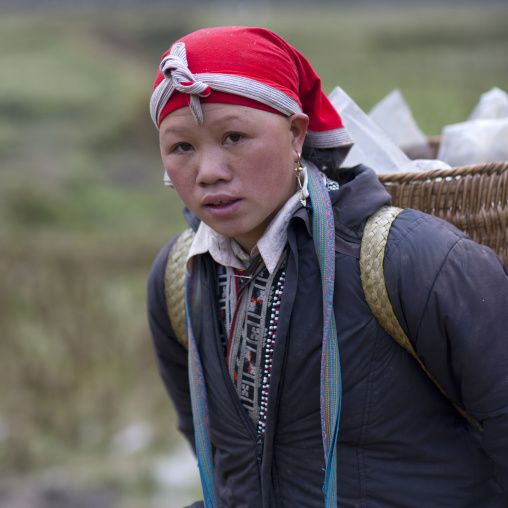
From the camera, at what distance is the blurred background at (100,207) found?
4.39 meters

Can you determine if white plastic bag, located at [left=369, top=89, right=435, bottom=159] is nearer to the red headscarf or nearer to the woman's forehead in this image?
the red headscarf

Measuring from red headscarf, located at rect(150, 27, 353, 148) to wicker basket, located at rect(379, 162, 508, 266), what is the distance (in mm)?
410

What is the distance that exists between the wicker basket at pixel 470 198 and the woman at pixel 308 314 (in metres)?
0.20

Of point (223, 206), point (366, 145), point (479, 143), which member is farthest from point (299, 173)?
point (479, 143)

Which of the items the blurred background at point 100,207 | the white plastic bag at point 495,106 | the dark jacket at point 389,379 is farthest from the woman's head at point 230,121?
the blurred background at point 100,207

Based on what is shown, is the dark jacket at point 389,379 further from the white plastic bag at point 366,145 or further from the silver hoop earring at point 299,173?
the white plastic bag at point 366,145

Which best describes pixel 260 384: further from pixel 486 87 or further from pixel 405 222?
pixel 486 87

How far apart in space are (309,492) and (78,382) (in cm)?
370

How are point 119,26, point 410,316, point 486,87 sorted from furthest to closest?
point 119,26 → point 486,87 → point 410,316

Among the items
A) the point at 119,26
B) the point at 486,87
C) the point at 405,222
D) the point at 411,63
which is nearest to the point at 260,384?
the point at 405,222

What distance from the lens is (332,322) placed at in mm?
1525

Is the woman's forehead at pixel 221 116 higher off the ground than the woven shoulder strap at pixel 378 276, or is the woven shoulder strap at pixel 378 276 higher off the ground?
A: the woman's forehead at pixel 221 116

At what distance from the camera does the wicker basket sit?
1.71 m

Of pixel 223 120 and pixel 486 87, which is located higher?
pixel 486 87
